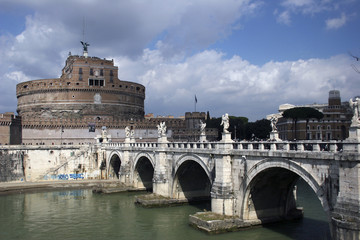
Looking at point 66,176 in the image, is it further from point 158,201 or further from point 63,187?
point 158,201

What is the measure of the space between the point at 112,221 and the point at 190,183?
25.9 ft

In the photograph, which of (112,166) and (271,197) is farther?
(112,166)

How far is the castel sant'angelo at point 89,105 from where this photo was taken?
63281 millimetres

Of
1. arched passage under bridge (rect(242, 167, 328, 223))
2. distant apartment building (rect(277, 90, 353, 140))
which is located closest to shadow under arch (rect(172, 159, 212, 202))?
arched passage under bridge (rect(242, 167, 328, 223))

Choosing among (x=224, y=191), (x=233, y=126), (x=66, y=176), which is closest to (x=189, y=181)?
(x=224, y=191)

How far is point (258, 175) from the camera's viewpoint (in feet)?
65.1

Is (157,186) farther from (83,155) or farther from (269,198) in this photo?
(83,155)

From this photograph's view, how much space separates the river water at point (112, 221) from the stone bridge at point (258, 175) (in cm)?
161

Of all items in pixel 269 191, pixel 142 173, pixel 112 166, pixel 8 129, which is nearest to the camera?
pixel 269 191

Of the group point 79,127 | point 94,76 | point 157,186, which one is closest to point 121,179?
point 157,186

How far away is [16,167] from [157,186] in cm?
2374

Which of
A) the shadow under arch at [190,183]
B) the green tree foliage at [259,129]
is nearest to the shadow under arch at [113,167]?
the shadow under arch at [190,183]

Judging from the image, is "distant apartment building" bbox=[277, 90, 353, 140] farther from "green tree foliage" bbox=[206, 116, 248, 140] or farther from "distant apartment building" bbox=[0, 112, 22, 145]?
"distant apartment building" bbox=[0, 112, 22, 145]

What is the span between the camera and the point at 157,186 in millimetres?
31312
